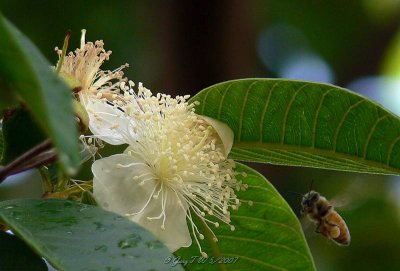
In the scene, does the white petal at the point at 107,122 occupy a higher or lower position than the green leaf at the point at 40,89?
lower

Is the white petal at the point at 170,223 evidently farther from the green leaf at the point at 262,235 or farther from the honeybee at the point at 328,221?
the honeybee at the point at 328,221

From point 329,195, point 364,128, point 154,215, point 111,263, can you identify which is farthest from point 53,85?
point 329,195

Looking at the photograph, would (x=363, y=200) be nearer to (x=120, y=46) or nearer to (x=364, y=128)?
(x=120, y=46)

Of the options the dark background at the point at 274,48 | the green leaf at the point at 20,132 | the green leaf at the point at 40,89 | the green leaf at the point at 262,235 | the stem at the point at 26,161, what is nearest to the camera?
the green leaf at the point at 40,89

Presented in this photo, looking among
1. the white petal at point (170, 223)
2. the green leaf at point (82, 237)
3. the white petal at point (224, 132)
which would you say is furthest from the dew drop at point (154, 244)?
the white petal at point (224, 132)

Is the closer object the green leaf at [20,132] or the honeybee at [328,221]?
the green leaf at [20,132]

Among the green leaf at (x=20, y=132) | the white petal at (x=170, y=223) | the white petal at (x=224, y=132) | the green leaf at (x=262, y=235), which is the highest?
the green leaf at (x=20, y=132)

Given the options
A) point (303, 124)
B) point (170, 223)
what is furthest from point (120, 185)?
point (303, 124)
